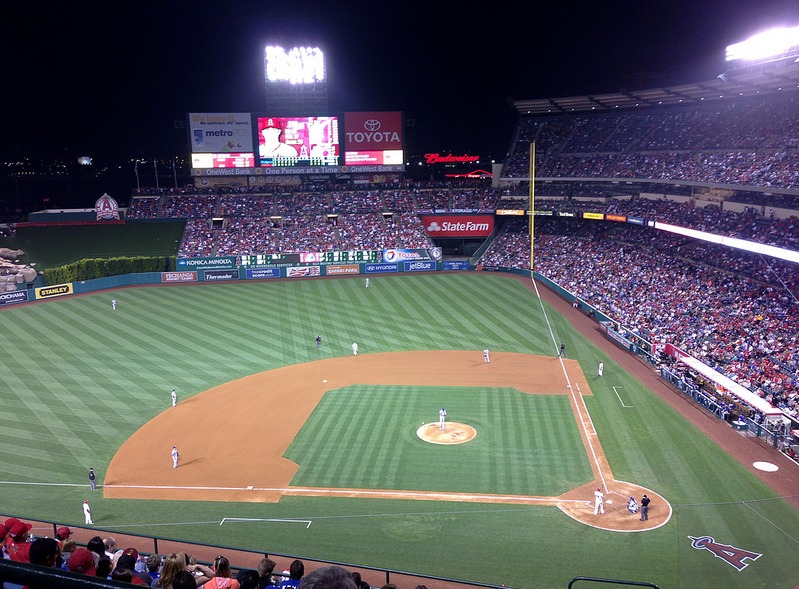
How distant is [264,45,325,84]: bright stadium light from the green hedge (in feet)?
69.9

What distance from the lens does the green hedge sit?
53.9m

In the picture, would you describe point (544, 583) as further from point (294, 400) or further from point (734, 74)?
point (734, 74)

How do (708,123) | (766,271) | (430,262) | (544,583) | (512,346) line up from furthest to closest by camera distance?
(430,262)
(708,123)
(512,346)
(766,271)
(544,583)

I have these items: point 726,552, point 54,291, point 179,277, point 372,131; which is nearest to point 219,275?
point 179,277

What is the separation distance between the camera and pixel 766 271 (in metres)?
36.4

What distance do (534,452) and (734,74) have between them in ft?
98.8

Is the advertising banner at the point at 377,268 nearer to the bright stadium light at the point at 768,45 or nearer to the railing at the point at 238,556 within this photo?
the bright stadium light at the point at 768,45

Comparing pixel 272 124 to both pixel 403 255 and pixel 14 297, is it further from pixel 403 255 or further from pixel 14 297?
pixel 14 297

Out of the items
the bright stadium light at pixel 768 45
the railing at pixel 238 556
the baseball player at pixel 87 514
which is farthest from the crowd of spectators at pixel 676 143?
the baseball player at pixel 87 514

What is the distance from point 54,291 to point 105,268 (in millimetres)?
6131

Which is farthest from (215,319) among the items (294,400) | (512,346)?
(512,346)

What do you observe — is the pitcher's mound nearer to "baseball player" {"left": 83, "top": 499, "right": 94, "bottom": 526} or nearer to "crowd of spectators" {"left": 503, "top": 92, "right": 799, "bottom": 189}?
"baseball player" {"left": 83, "top": 499, "right": 94, "bottom": 526}

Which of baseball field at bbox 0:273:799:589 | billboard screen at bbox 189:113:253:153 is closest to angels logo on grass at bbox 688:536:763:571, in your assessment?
baseball field at bbox 0:273:799:589

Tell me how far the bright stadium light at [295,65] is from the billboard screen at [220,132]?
17.2ft
